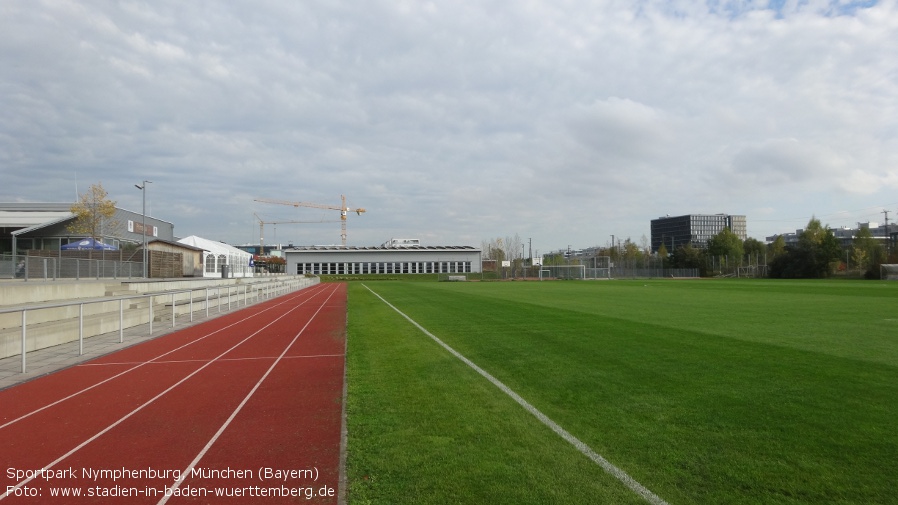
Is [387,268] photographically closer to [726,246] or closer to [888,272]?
[726,246]

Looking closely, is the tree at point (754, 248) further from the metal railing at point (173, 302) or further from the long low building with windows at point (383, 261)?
the metal railing at point (173, 302)

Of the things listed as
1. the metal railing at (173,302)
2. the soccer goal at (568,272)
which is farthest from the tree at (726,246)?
the metal railing at (173,302)

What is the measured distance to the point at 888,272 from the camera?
212 ft

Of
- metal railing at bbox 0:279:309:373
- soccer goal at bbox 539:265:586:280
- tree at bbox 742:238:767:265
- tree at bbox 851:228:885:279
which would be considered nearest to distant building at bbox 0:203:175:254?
metal railing at bbox 0:279:309:373

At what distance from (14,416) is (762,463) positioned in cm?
870

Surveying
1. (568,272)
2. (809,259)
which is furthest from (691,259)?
(568,272)

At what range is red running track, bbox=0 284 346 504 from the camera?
182 inches

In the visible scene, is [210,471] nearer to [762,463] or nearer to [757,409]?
[762,463]

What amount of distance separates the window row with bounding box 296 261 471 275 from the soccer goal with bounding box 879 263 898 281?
190 ft

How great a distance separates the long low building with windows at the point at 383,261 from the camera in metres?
91.6

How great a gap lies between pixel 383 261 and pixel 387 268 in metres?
1.41

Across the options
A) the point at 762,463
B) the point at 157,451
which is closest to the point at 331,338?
the point at 157,451

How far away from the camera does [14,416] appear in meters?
6.96

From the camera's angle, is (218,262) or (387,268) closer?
(218,262)
